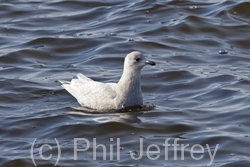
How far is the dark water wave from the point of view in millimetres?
8984

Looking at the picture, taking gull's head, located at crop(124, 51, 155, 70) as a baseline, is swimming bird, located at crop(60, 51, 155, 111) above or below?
below

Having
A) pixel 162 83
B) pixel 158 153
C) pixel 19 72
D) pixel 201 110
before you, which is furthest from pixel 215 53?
pixel 158 153

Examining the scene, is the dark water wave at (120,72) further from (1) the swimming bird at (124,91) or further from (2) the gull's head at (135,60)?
(2) the gull's head at (135,60)

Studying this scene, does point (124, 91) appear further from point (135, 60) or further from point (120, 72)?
point (120, 72)

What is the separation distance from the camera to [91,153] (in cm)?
868

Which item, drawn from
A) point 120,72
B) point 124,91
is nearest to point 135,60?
point 124,91

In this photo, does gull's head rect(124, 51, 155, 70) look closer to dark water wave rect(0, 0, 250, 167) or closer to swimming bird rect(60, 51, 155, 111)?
swimming bird rect(60, 51, 155, 111)

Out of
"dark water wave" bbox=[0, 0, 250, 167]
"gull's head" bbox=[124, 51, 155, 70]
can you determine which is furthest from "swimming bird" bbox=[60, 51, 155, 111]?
"dark water wave" bbox=[0, 0, 250, 167]

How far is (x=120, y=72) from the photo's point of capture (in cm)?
1209

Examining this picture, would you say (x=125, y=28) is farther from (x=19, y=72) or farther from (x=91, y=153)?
(x=91, y=153)

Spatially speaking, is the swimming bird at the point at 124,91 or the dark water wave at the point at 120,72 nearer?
the dark water wave at the point at 120,72

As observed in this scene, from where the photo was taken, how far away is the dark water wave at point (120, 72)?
898cm

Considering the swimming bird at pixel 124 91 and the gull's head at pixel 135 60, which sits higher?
the gull's head at pixel 135 60

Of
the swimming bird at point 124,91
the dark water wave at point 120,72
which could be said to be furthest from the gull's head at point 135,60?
the dark water wave at point 120,72
